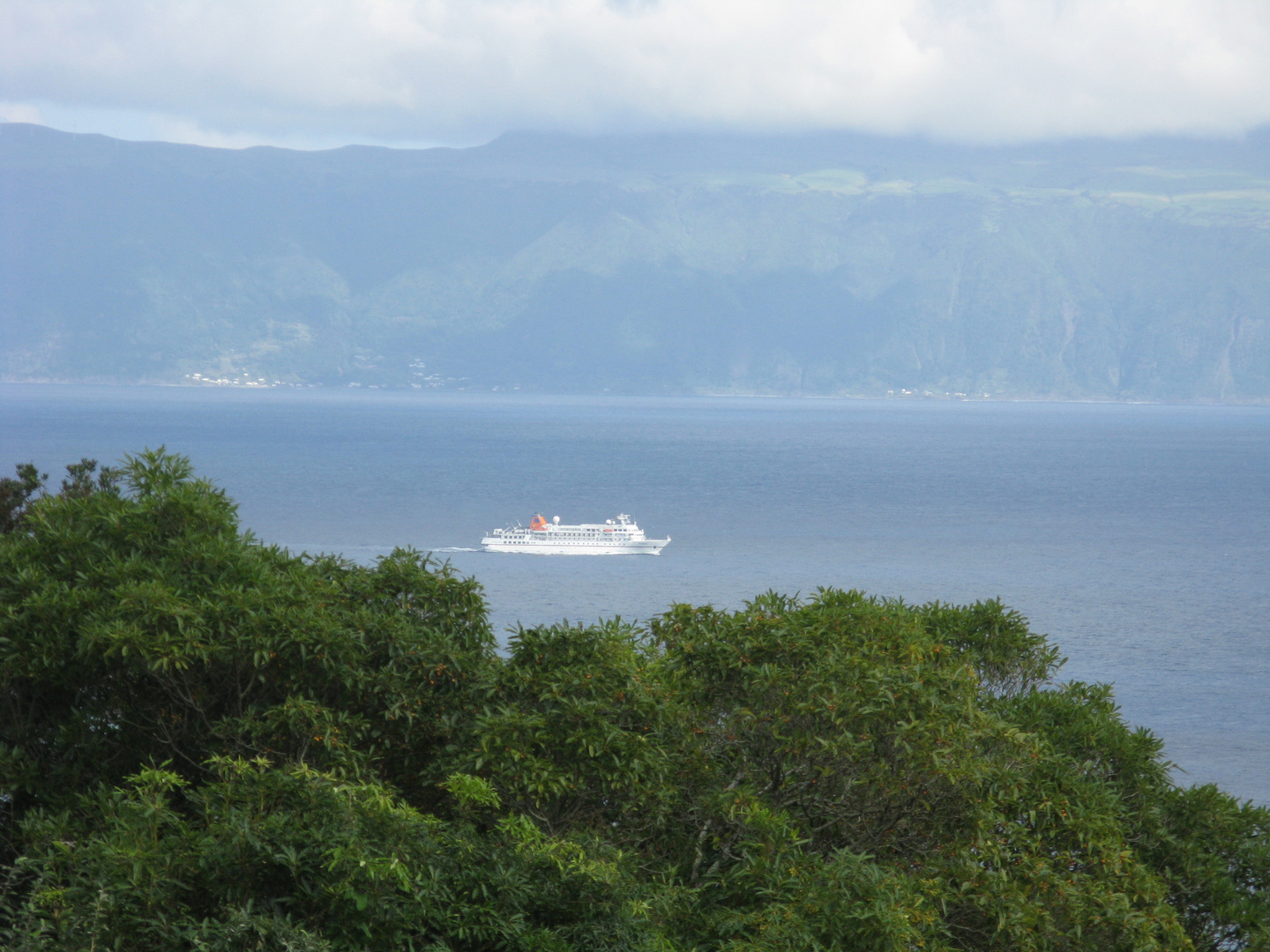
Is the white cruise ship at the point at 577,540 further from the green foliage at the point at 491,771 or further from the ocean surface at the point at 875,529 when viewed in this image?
the green foliage at the point at 491,771

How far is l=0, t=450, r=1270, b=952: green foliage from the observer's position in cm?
767

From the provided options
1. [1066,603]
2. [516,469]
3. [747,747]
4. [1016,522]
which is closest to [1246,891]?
[747,747]

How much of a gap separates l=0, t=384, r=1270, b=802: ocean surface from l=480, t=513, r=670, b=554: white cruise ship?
186 cm

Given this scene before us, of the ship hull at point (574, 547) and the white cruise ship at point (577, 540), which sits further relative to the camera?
the white cruise ship at point (577, 540)

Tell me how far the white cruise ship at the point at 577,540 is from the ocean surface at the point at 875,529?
6.11 feet

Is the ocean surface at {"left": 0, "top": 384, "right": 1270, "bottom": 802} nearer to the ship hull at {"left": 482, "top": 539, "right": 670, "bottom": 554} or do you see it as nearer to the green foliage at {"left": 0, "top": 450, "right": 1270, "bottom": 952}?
the ship hull at {"left": 482, "top": 539, "right": 670, "bottom": 554}

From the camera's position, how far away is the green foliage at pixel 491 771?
25.2 ft

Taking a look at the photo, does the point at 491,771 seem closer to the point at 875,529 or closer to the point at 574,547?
the point at 574,547

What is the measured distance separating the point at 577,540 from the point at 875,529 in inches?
1017

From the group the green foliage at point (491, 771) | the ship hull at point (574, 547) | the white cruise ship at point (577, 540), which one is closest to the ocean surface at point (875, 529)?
the ship hull at point (574, 547)

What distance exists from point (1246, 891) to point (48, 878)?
9562 millimetres

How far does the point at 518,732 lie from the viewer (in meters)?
8.99

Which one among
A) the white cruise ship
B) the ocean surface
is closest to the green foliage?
the ocean surface

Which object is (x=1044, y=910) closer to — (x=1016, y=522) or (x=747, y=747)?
(x=747, y=747)
